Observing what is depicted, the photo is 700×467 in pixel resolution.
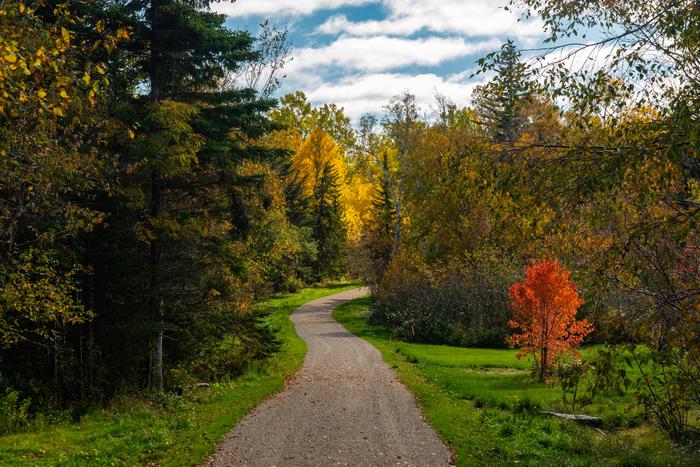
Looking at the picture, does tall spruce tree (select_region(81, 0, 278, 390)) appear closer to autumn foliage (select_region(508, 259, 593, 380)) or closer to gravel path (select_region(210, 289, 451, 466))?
gravel path (select_region(210, 289, 451, 466))

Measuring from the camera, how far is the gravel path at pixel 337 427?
29.5ft

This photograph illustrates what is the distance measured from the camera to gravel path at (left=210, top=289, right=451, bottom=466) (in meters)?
9.00

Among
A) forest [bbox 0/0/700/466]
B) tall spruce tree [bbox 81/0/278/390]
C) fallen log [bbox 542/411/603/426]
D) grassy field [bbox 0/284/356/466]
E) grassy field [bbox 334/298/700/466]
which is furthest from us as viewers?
tall spruce tree [bbox 81/0/278/390]

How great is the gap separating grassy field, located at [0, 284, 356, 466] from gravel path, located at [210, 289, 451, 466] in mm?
546

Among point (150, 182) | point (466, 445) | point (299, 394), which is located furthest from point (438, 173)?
point (150, 182)

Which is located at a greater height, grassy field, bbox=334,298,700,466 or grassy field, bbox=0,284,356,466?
grassy field, bbox=0,284,356,466

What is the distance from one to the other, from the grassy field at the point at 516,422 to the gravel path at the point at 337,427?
0.51 m

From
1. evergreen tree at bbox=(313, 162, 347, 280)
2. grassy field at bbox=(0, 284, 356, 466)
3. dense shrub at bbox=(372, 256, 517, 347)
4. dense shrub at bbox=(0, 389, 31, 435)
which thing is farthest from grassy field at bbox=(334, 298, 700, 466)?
evergreen tree at bbox=(313, 162, 347, 280)

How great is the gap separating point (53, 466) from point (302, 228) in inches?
1383

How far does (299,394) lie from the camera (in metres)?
14.3

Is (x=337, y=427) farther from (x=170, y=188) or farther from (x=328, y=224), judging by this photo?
(x=328, y=224)

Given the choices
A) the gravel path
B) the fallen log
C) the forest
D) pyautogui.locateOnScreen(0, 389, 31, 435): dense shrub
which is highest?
the forest

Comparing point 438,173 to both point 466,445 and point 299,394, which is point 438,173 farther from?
point 299,394

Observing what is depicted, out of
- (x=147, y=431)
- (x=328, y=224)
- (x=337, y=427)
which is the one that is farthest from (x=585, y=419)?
(x=328, y=224)
